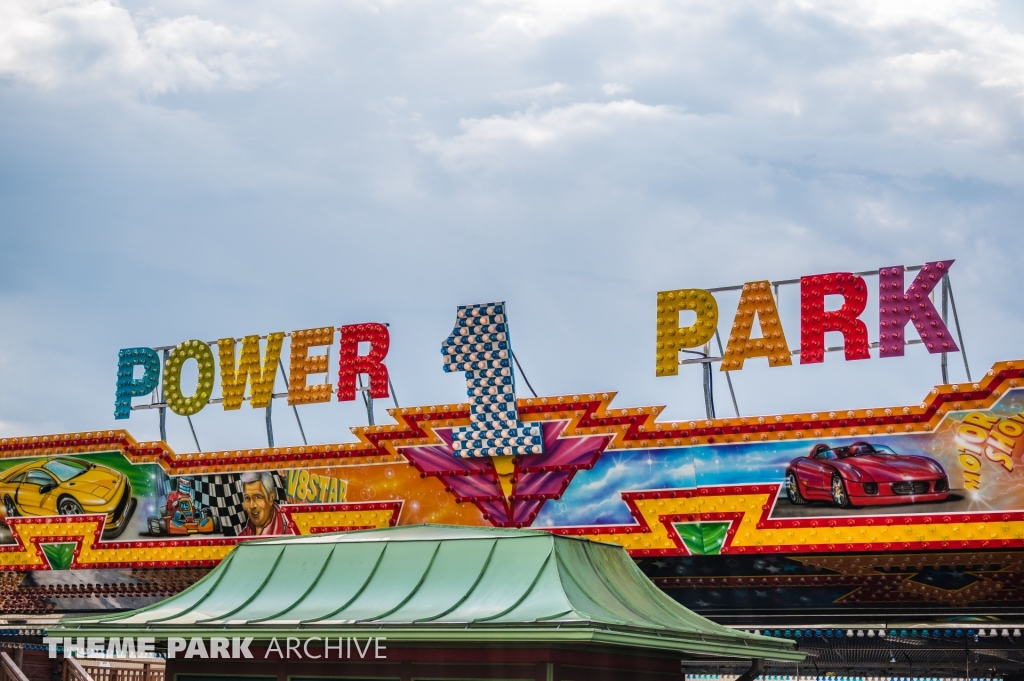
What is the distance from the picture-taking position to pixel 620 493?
25547mm

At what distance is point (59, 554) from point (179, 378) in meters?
5.25

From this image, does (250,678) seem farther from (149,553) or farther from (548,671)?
(149,553)

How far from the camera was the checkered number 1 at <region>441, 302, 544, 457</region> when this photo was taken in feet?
86.3

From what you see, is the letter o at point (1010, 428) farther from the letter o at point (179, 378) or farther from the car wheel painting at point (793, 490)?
the letter o at point (179, 378)

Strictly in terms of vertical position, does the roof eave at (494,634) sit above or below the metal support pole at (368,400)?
below

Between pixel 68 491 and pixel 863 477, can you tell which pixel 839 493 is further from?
pixel 68 491

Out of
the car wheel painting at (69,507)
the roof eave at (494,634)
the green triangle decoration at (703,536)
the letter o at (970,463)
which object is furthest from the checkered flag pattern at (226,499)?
the letter o at (970,463)

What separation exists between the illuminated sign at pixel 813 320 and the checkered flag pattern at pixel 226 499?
32.2ft

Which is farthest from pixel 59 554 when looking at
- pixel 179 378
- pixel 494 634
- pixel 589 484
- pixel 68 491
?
pixel 494 634

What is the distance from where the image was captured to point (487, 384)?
26.7 metres

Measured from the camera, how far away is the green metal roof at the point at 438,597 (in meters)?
14.5

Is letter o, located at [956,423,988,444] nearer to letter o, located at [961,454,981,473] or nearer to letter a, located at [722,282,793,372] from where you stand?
letter o, located at [961,454,981,473]

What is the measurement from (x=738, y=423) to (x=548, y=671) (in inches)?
424

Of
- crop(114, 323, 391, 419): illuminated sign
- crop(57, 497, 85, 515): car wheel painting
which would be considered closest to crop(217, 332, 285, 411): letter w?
crop(114, 323, 391, 419): illuminated sign
